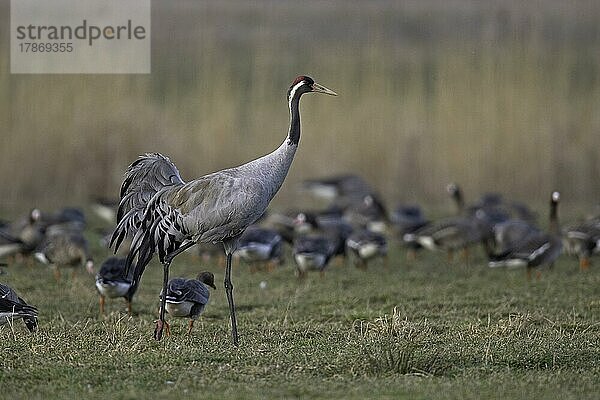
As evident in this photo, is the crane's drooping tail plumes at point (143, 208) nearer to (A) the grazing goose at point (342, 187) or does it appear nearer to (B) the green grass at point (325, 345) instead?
(B) the green grass at point (325, 345)

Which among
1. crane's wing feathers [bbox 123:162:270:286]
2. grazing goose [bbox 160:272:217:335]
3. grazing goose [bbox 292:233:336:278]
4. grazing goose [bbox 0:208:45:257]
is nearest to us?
crane's wing feathers [bbox 123:162:270:286]

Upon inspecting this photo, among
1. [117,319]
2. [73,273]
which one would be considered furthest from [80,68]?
[117,319]

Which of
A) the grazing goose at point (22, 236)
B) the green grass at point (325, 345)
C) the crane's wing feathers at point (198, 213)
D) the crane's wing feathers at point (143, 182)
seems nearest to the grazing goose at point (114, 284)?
the green grass at point (325, 345)

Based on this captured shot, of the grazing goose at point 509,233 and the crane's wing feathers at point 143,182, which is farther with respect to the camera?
the grazing goose at point 509,233

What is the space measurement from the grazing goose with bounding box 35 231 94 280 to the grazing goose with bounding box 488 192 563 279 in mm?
5021

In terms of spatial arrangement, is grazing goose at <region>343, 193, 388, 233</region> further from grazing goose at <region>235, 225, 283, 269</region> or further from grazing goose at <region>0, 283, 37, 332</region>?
grazing goose at <region>0, 283, 37, 332</region>

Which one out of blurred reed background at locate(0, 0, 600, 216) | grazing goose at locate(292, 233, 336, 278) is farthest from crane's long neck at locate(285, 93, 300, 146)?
blurred reed background at locate(0, 0, 600, 216)

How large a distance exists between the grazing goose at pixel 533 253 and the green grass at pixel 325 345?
0.71 m

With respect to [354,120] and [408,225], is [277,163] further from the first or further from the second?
[354,120]

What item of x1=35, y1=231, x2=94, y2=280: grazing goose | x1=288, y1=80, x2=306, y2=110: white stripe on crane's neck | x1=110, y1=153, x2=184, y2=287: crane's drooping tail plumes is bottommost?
x1=35, y1=231, x2=94, y2=280: grazing goose

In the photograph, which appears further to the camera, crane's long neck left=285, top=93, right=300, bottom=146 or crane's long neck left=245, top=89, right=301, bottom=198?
crane's long neck left=285, top=93, right=300, bottom=146

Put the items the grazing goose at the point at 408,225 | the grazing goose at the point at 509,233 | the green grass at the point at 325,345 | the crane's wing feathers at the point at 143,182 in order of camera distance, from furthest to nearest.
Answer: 1. the grazing goose at the point at 408,225
2. the grazing goose at the point at 509,233
3. the crane's wing feathers at the point at 143,182
4. the green grass at the point at 325,345

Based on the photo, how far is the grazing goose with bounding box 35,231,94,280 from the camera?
12.9 m

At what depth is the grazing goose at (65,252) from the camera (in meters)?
12.9
